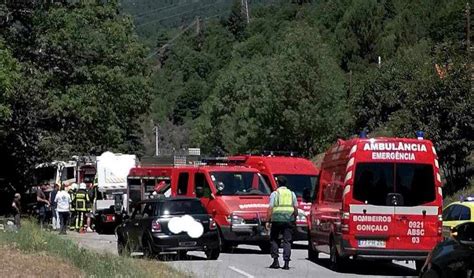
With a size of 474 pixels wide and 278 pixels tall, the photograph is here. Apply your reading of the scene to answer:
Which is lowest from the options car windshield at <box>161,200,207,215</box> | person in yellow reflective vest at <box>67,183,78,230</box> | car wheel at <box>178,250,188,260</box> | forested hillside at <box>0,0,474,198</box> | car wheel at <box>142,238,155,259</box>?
person in yellow reflective vest at <box>67,183,78,230</box>

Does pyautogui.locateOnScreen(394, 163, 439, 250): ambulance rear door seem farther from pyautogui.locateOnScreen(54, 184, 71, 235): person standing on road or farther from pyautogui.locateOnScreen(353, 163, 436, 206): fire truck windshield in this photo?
pyautogui.locateOnScreen(54, 184, 71, 235): person standing on road

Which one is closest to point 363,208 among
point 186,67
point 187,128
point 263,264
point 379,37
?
point 263,264

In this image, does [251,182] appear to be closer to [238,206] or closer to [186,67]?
[238,206]

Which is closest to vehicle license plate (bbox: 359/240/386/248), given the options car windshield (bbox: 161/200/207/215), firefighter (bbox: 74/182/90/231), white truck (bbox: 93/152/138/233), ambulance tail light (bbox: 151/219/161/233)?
car windshield (bbox: 161/200/207/215)

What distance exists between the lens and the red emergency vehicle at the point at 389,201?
55.5 feet

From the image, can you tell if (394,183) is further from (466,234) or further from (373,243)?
(466,234)

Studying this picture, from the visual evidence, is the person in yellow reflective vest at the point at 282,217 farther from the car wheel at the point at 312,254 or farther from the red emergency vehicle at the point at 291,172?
the red emergency vehicle at the point at 291,172

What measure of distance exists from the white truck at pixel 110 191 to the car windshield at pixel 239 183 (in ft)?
32.1

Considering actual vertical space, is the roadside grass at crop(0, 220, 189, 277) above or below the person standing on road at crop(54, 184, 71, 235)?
above

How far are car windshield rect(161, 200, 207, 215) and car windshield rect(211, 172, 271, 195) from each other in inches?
108

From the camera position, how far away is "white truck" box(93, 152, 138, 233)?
33750 mm

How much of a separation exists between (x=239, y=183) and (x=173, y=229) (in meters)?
4.41

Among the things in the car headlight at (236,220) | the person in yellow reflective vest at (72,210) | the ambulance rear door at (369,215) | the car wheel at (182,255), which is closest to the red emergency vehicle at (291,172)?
the car headlight at (236,220)

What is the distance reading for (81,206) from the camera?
34.8 m
